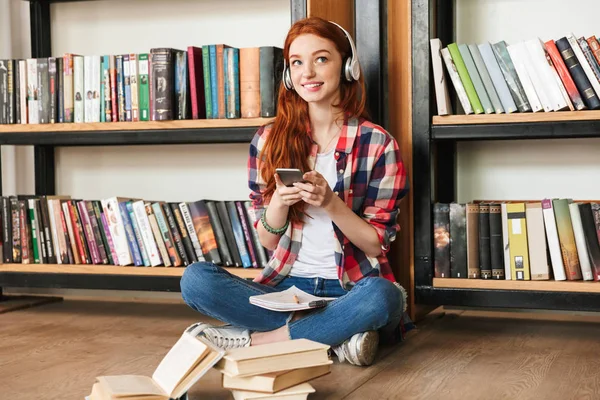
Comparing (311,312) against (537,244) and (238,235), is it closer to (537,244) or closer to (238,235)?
(238,235)

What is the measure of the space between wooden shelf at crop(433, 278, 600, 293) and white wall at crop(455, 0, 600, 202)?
39 cm

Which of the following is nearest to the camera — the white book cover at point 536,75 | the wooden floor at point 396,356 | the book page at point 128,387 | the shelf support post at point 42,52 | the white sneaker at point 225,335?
the book page at point 128,387

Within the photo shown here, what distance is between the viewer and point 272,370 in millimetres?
1434

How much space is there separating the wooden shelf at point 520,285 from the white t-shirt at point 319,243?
0.39 meters

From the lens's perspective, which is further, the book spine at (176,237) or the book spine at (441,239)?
the book spine at (176,237)

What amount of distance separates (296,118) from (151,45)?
945 millimetres

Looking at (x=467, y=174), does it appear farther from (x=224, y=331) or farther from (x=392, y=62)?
(x=224, y=331)

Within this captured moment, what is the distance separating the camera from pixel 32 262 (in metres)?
2.54

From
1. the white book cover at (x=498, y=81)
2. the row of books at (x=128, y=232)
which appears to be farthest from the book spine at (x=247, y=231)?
the white book cover at (x=498, y=81)

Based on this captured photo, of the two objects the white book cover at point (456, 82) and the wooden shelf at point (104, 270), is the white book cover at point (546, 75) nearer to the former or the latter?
the white book cover at point (456, 82)

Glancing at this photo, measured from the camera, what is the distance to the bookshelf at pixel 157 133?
2242mm

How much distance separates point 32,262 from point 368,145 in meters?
1.20

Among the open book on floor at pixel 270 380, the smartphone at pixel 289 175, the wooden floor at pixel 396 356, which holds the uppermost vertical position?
the smartphone at pixel 289 175

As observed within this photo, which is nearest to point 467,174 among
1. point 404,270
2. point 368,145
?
point 404,270
